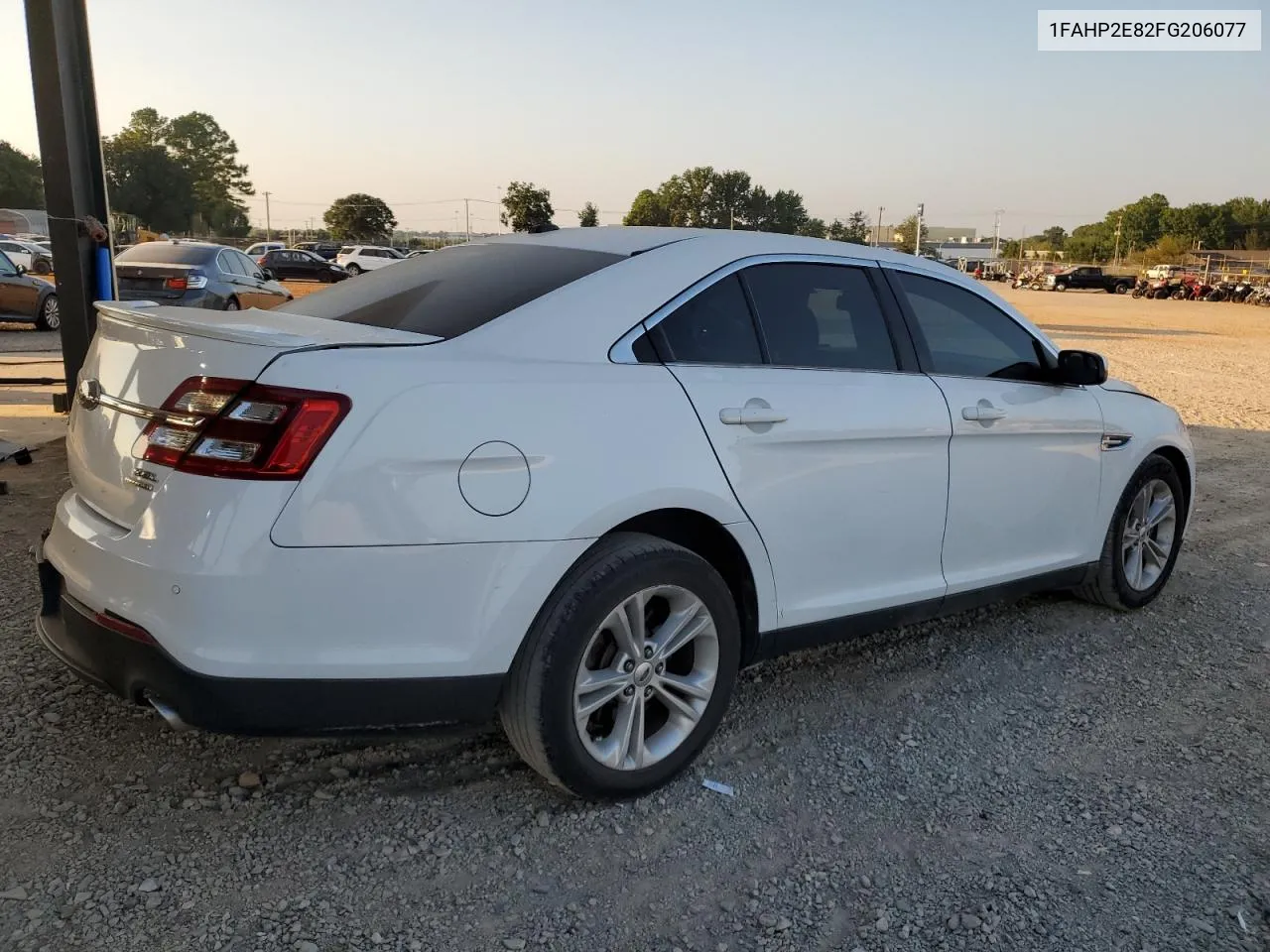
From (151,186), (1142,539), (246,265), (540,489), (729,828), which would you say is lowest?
(729,828)

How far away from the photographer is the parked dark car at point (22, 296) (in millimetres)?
16156

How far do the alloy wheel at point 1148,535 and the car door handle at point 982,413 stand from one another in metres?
1.24

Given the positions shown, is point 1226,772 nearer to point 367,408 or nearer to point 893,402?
point 893,402

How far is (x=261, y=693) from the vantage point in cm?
A: 235

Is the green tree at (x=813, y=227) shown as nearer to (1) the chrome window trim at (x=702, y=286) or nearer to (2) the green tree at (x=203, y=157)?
(2) the green tree at (x=203, y=157)

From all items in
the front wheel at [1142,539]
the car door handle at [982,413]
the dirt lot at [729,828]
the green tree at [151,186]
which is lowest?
the dirt lot at [729,828]

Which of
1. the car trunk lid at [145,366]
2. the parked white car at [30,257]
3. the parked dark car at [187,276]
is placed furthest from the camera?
the parked white car at [30,257]

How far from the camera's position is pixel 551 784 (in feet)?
9.62

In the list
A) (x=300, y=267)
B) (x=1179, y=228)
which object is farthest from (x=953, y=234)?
(x=300, y=267)

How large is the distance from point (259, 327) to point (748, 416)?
1381 millimetres

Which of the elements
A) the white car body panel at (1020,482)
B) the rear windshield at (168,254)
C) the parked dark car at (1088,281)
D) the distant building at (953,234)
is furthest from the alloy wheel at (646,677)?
the distant building at (953,234)

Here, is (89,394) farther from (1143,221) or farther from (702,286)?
(1143,221)

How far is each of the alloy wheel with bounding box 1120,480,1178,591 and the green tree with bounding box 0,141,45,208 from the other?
101 m

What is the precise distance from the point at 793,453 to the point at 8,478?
542 cm
